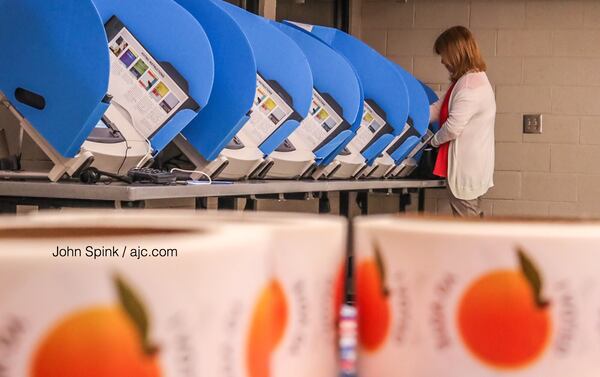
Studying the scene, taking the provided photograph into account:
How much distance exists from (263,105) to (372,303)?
8.88 feet

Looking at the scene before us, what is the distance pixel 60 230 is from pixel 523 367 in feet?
0.61

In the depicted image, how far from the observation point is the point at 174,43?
96.4 inches

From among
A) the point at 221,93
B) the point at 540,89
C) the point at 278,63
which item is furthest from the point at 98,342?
the point at 540,89

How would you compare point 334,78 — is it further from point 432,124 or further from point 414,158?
point 432,124

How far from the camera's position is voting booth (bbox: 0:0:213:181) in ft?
6.39

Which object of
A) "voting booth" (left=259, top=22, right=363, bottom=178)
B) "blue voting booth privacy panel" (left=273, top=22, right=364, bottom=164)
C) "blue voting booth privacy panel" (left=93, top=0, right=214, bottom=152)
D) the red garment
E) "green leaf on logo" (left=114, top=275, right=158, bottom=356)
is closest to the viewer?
"green leaf on logo" (left=114, top=275, right=158, bottom=356)

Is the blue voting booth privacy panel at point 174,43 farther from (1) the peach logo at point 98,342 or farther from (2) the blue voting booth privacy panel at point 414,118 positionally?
(2) the blue voting booth privacy panel at point 414,118

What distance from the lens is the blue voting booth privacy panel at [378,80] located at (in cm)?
435

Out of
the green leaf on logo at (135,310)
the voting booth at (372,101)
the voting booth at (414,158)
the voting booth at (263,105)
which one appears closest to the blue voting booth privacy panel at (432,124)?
the voting booth at (414,158)

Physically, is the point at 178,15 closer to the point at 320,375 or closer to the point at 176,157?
the point at 176,157

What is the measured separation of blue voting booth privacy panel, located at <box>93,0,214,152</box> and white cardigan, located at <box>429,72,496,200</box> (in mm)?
2524

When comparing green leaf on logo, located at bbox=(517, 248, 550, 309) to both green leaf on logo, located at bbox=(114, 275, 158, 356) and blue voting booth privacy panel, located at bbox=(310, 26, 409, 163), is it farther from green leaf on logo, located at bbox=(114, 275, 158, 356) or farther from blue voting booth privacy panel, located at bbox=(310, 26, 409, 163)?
blue voting booth privacy panel, located at bbox=(310, 26, 409, 163)

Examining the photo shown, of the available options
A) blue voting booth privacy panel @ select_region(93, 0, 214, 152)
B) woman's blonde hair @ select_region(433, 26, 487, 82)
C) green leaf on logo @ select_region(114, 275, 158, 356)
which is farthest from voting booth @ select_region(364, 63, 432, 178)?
green leaf on logo @ select_region(114, 275, 158, 356)

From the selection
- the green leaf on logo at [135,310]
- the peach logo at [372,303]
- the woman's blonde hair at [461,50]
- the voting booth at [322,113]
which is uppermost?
the woman's blonde hair at [461,50]
